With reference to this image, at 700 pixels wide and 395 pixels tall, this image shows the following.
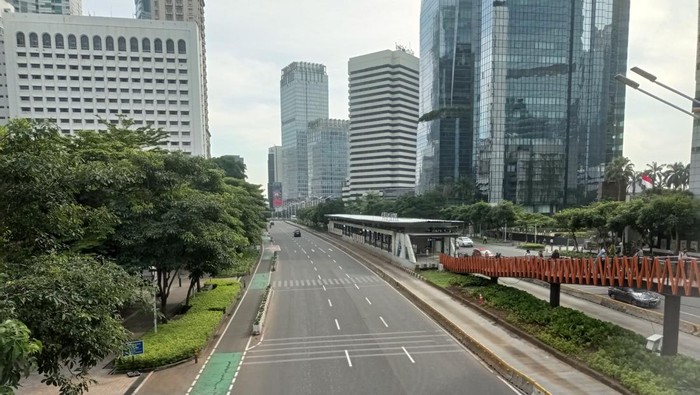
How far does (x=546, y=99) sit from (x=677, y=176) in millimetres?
54672

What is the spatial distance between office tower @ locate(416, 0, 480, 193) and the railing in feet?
364

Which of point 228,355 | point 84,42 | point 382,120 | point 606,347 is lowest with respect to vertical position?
point 228,355

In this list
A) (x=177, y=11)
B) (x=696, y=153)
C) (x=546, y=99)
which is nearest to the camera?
(x=696, y=153)

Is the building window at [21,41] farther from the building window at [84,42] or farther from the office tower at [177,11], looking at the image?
→ the office tower at [177,11]

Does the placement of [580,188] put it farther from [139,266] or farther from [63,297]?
[63,297]

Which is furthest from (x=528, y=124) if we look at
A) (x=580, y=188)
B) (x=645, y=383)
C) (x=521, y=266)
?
(x=645, y=383)

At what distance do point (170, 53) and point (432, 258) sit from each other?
92.0 meters

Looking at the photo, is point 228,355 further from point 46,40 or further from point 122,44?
point 46,40

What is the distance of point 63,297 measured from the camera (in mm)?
7969

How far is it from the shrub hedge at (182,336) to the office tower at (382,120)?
15338 centimetres

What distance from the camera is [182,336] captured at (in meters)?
20.9

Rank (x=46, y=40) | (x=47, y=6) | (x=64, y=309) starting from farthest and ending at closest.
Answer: (x=47, y=6)
(x=46, y=40)
(x=64, y=309)

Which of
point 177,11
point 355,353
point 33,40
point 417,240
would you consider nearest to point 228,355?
point 355,353

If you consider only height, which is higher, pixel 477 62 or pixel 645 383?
pixel 477 62
